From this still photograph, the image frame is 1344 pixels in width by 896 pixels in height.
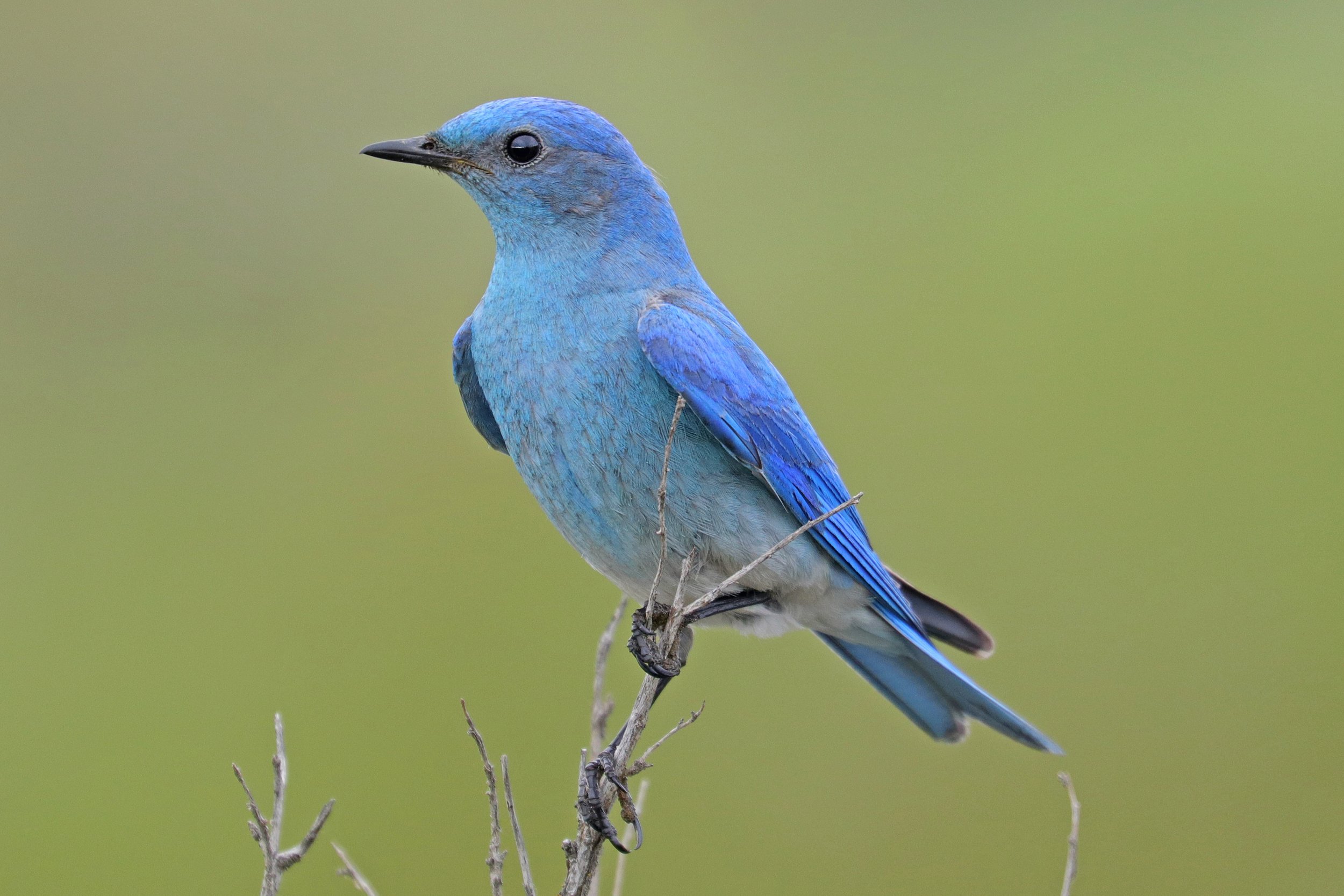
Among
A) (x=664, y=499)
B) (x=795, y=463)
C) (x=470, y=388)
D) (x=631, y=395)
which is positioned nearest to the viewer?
(x=664, y=499)

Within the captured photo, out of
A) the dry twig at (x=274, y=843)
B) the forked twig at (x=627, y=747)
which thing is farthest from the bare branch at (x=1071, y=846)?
the dry twig at (x=274, y=843)

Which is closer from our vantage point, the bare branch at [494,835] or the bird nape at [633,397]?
the bare branch at [494,835]

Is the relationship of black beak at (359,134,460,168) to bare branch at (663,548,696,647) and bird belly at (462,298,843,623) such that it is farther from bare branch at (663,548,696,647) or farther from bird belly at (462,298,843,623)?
bare branch at (663,548,696,647)

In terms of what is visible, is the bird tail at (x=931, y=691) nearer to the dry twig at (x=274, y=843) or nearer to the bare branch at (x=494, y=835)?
the bare branch at (x=494, y=835)

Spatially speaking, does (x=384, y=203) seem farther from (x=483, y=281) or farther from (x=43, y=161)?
(x=43, y=161)

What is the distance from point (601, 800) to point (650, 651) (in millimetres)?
382

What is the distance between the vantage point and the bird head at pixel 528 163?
357 cm

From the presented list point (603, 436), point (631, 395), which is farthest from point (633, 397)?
point (603, 436)

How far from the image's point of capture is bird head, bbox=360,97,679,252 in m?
3.57

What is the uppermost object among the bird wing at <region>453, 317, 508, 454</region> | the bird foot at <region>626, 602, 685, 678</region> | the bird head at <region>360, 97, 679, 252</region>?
the bird head at <region>360, 97, 679, 252</region>

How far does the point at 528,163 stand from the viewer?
3.58m

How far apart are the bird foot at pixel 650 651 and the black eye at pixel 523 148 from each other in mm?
1318

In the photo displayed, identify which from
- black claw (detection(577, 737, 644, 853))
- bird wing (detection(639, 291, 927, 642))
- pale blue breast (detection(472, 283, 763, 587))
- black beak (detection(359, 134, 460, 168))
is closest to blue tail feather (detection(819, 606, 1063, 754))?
bird wing (detection(639, 291, 927, 642))

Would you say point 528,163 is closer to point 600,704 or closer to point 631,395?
point 631,395
